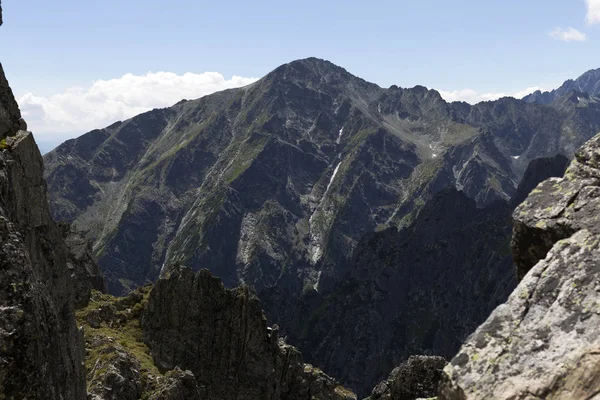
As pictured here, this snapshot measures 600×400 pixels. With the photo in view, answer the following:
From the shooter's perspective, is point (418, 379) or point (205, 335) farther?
point (205, 335)

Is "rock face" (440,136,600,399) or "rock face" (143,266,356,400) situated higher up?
"rock face" (440,136,600,399)

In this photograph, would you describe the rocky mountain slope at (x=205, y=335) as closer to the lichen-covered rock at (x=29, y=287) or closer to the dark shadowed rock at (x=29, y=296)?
the lichen-covered rock at (x=29, y=287)

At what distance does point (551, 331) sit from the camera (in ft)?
35.1

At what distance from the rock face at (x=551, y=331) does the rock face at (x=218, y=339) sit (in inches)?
2512

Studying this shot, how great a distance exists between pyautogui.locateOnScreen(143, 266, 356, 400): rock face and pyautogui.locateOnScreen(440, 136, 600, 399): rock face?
63796 mm

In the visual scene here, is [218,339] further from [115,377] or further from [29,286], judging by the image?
[29,286]

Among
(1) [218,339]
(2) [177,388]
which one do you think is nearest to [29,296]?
(2) [177,388]

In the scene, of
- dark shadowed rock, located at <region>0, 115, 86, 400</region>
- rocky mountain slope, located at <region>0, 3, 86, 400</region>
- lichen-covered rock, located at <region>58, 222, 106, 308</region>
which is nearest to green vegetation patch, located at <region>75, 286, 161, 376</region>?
lichen-covered rock, located at <region>58, 222, 106, 308</region>

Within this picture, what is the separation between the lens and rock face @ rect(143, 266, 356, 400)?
72250 millimetres

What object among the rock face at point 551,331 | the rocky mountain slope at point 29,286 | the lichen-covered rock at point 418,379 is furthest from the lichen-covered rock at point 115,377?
the rock face at point 551,331

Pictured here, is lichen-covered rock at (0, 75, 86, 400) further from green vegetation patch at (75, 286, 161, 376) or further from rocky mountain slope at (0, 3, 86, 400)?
green vegetation patch at (75, 286, 161, 376)

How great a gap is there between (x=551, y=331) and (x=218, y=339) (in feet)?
228

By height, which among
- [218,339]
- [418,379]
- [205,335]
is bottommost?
[218,339]

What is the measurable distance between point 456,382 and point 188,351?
219 feet
